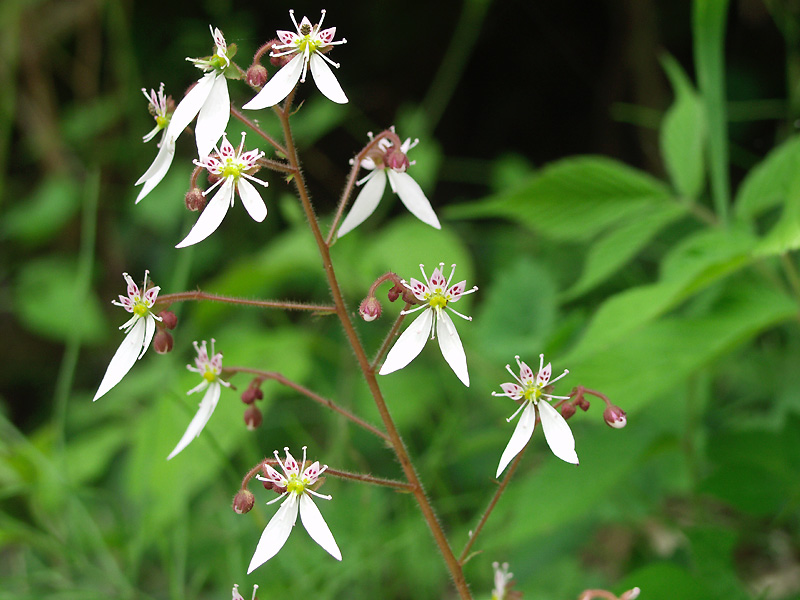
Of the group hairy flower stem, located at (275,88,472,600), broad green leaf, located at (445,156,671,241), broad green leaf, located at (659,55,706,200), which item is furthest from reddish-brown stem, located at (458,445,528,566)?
broad green leaf, located at (659,55,706,200)

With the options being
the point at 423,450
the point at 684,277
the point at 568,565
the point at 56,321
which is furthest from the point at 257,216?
the point at 56,321

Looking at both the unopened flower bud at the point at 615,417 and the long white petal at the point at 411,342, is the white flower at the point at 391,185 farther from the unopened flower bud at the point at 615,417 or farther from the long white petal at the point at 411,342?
the unopened flower bud at the point at 615,417

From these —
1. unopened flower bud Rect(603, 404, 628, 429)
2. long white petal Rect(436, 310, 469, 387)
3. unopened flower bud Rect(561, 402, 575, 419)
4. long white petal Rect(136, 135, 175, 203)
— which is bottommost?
unopened flower bud Rect(603, 404, 628, 429)

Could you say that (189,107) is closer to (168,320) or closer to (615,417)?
(168,320)

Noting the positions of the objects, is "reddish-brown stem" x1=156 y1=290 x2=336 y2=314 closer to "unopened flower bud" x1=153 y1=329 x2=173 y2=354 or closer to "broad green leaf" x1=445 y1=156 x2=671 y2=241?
"unopened flower bud" x1=153 y1=329 x2=173 y2=354

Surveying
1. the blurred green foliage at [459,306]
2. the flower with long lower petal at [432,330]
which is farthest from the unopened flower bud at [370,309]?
the blurred green foliage at [459,306]

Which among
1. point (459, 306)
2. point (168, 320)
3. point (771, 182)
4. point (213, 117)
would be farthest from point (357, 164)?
point (459, 306)

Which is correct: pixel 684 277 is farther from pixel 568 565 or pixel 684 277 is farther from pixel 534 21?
pixel 534 21
